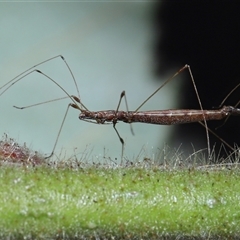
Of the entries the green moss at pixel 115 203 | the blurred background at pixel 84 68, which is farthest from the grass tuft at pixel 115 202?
the blurred background at pixel 84 68

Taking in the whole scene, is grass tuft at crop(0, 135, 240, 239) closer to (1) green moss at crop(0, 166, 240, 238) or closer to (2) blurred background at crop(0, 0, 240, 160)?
(1) green moss at crop(0, 166, 240, 238)

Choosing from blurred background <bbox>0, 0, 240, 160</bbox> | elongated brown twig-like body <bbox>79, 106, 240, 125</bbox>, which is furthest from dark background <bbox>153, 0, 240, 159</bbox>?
elongated brown twig-like body <bbox>79, 106, 240, 125</bbox>

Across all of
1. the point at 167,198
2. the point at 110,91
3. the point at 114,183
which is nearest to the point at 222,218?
the point at 167,198

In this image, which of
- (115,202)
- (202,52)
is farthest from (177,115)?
(115,202)

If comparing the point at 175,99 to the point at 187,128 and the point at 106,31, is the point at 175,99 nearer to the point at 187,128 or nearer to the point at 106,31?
the point at 187,128

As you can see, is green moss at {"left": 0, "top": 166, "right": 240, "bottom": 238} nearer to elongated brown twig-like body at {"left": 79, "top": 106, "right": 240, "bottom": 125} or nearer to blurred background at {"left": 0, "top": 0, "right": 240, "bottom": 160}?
elongated brown twig-like body at {"left": 79, "top": 106, "right": 240, "bottom": 125}

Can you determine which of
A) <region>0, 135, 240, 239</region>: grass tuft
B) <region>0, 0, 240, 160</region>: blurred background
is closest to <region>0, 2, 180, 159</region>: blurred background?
<region>0, 0, 240, 160</region>: blurred background

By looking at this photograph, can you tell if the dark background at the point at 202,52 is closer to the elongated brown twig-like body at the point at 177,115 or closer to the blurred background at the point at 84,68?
the blurred background at the point at 84,68

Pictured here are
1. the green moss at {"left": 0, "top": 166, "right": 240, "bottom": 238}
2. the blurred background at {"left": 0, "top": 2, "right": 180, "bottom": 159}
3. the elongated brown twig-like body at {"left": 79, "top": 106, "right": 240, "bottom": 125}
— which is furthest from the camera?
the blurred background at {"left": 0, "top": 2, "right": 180, "bottom": 159}

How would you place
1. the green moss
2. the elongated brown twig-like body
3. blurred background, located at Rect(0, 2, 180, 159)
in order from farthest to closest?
blurred background, located at Rect(0, 2, 180, 159) < the elongated brown twig-like body < the green moss

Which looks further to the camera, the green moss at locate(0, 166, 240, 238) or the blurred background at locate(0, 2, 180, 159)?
the blurred background at locate(0, 2, 180, 159)
